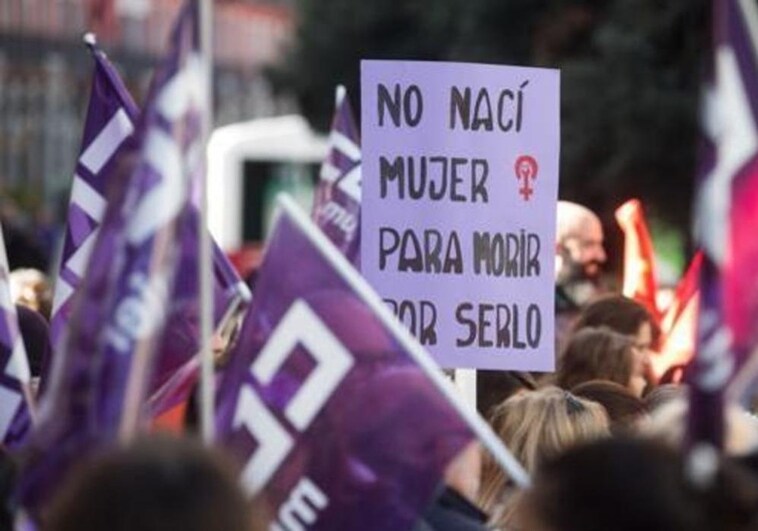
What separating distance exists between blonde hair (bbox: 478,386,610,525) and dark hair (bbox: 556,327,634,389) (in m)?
2.18

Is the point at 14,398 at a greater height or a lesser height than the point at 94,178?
lesser

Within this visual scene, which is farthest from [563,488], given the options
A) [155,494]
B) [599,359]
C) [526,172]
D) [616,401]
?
[599,359]

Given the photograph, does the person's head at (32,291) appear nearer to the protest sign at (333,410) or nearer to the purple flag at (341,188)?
the purple flag at (341,188)

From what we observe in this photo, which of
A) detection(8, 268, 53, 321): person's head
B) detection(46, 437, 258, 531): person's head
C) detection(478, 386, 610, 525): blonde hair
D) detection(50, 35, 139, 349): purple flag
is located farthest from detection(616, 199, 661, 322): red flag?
detection(46, 437, 258, 531): person's head

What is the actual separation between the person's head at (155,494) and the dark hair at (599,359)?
17.0 feet

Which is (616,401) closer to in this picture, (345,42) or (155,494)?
(155,494)

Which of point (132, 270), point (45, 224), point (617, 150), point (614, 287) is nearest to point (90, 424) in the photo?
point (132, 270)

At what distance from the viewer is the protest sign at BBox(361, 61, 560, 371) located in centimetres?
809

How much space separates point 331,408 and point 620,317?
507 cm

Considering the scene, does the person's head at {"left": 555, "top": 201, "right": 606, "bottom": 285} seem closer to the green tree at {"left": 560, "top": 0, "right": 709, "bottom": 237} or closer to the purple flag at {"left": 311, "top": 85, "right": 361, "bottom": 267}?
the purple flag at {"left": 311, "top": 85, "right": 361, "bottom": 267}

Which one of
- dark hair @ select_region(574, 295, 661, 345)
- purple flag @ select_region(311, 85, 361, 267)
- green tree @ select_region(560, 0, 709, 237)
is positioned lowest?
dark hair @ select_region(574, 295, 661, 345)

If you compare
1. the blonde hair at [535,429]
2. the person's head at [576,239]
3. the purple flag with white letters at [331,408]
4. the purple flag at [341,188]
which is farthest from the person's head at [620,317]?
the purple flag with white letters at [331,408]

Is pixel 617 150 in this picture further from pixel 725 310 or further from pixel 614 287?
pixel 725 310

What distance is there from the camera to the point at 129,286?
503 centimetres
